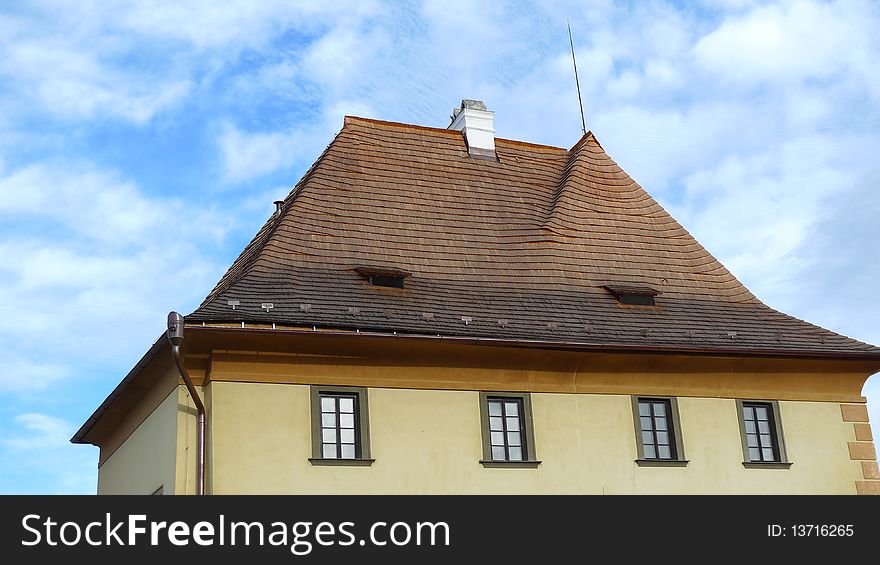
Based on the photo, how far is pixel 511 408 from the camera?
20266 millimetres

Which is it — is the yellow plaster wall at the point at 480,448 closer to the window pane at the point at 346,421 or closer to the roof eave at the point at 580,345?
the window pane at the point at 346,421

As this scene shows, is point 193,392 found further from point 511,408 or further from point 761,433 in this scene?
point 761,433

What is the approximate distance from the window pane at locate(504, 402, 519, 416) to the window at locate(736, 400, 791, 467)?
12.6 ft

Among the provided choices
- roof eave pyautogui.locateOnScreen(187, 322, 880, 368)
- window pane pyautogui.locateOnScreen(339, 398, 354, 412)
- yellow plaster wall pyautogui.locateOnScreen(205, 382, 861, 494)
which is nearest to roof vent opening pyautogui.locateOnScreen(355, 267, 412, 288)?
roof eave pyautogui.locateOnScreen(187, 322, 880, 368)

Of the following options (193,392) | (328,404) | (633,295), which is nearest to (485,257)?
(633,295)

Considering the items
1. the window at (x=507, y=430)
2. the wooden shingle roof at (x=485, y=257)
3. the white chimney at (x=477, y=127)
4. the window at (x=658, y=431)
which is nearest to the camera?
the window at (x=507, y=430)

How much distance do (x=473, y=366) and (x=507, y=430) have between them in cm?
114

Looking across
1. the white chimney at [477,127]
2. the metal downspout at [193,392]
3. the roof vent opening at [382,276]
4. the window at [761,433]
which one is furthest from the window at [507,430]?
the white chimney at [477,127]

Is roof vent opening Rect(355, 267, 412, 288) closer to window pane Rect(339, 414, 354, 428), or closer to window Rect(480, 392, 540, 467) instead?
window Rect(480, 392, 540, 467)

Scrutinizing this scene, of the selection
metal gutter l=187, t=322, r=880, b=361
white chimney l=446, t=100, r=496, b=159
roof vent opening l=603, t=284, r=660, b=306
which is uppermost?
white chimney l=446, t=100, r=496, b=159

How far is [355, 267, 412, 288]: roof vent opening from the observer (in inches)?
835

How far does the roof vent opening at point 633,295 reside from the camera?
73.6ft

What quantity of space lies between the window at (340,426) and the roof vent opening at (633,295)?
5409 millimetres
